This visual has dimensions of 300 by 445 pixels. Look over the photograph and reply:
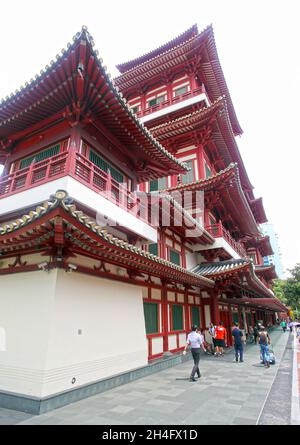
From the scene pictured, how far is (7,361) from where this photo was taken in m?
5.89

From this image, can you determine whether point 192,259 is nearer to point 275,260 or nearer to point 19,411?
point 19,411

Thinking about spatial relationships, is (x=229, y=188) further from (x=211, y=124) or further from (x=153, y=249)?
(x=153, y=249)

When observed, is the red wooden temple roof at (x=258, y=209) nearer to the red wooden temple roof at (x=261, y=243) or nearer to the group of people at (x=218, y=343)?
the red wooden temple roof at (x=261, y=243)

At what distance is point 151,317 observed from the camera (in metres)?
10.2

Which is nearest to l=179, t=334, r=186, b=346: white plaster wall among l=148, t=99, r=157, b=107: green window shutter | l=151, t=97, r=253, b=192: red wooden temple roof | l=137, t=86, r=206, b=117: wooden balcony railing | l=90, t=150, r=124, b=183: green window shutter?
l=90, t=150, r=124, b=183: green window shutter

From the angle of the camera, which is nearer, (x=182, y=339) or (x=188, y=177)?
(x=182, y=339)

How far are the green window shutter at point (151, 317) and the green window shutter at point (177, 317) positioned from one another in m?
1.68

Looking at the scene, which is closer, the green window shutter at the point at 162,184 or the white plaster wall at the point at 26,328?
the white plaster wall at the point at 26,328

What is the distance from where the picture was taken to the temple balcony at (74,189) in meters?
7.34

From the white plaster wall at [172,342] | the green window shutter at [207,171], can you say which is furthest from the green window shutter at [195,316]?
the green window shutter at [207,171]

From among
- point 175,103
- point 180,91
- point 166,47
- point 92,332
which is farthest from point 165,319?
point 166,47

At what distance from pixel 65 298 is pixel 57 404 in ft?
6.91

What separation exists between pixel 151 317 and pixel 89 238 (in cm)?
618

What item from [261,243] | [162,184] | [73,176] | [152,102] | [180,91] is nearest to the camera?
[73,176]
